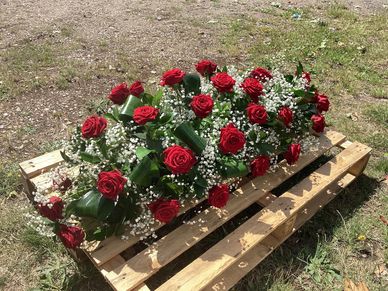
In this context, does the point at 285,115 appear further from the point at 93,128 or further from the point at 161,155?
the point at 93,128

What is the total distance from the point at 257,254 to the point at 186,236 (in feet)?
1.74

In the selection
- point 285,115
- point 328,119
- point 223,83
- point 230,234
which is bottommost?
point 328,119

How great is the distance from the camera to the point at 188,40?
561 centimetres

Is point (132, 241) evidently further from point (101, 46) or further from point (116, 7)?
point (116, 7)

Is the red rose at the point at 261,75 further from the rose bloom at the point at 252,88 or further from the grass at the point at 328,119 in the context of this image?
the grass at the point at 328,119

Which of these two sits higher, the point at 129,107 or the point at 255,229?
the point at 129,107

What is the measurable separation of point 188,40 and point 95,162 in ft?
11.8

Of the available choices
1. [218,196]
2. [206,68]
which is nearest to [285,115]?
[206,68]

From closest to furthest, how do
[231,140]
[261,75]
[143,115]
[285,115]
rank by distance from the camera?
[143,115] → [231,140] → [285,115] → [261,75]

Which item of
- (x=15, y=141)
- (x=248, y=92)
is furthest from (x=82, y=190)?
(x=15, y=141)

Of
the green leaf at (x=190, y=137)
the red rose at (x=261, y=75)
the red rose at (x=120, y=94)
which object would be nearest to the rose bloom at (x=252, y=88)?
the red rose at (x=261, y=75)

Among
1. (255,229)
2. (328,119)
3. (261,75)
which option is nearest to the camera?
(255,229)

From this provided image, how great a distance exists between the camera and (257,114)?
8.87ft

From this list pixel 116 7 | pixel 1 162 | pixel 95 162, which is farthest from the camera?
pixel 116 7
